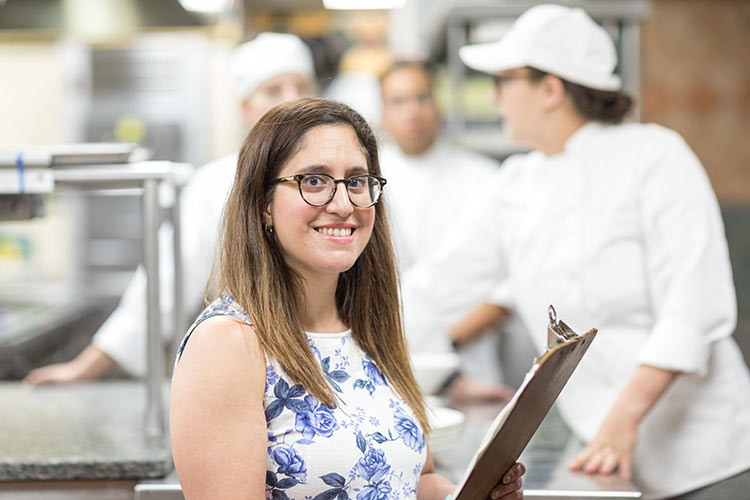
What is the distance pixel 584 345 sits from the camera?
3.40ft

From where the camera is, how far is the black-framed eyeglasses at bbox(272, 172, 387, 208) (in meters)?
1.12

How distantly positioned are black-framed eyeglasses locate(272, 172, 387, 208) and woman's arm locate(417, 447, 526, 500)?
16.7 inches

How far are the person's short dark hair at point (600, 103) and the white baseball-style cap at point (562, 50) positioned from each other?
0.02 m

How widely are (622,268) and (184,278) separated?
959 millimetres

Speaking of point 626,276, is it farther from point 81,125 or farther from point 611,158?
point 81,125

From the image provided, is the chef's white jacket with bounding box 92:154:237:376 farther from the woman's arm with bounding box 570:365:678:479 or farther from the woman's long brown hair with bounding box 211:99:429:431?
the woman's arm with bounding box 570:365:678:479

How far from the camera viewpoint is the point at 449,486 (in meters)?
1.24

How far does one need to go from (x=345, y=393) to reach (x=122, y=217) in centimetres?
360

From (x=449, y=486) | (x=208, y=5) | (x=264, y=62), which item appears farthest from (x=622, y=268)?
(x=208, y=5)

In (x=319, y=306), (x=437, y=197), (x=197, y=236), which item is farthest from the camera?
(x=437, y=197)

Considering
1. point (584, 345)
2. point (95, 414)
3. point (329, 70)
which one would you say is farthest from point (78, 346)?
point (584, 345)

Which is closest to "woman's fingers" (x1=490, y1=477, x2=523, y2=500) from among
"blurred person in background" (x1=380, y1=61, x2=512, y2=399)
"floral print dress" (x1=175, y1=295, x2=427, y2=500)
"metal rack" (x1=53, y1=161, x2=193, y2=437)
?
"floral print dress" (x1=175, y1=295, x2=427, y2=500)

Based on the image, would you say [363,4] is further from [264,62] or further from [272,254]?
[272,254]

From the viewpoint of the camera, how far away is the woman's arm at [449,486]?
3.76 feet
